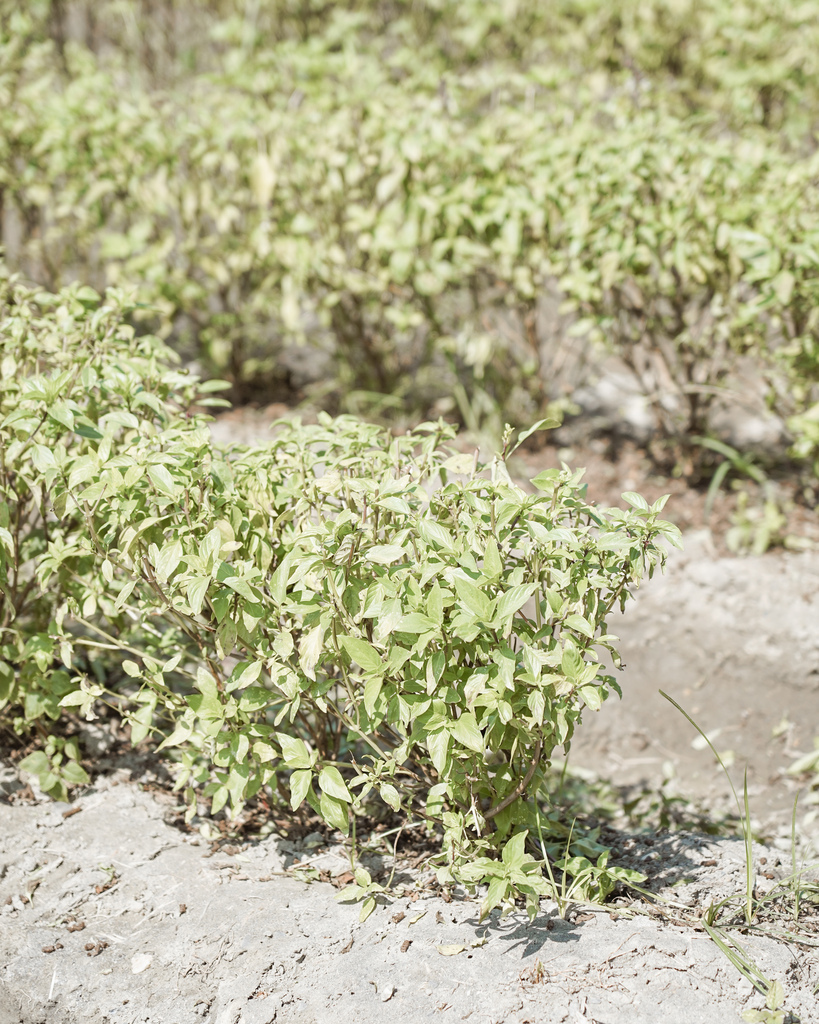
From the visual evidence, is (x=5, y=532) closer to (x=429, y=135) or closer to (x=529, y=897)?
(x=529, y=897)

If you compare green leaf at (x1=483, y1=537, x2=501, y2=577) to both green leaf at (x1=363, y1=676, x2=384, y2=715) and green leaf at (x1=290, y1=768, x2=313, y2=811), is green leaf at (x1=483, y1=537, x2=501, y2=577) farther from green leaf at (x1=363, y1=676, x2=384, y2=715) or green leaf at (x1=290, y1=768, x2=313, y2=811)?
green leaf at (x1=290, y1=768, x2=313, y2=811)

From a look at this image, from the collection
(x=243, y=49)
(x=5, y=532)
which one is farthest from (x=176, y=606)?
(x=243, y=49)

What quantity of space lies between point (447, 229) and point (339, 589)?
2.58 metres

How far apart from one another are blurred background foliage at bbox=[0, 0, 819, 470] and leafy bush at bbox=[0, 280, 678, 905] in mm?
1364

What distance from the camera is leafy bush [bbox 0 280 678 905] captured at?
1.69 meters

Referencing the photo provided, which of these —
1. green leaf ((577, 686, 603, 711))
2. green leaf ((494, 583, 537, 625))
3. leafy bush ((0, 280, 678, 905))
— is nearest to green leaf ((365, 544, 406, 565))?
leafy bush ((0, 280, 678, 905))

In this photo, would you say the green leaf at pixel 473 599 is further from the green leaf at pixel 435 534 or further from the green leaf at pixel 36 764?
the green leaf at pixel 36 764

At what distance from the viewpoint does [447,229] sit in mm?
3863

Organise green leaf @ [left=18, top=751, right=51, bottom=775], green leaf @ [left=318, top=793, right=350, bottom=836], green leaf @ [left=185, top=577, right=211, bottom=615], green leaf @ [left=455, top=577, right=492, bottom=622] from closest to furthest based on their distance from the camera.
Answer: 1. green leaf @ [left=455, top=577, right=492, bottom=622]
2. green leaf @ [left=185, top=577, right=211, bottom=615]
3. green leaf @ [left=318, top=793, right=350, bottom=836]
4. green leaf @ [left=18, top=751, right=51, bottom=775]

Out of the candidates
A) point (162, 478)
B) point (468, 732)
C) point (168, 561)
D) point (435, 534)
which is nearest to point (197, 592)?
point (168, 561)

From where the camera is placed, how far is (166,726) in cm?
263

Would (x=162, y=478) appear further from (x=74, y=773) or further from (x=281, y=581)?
(x=74, y=773)

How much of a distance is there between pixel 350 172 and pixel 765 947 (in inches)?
135

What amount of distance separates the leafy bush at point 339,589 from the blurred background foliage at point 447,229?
1364 millimetres
